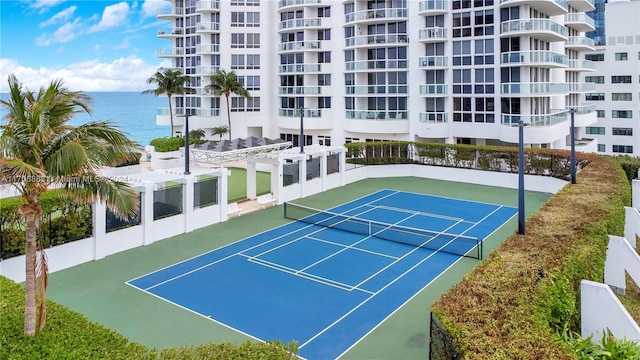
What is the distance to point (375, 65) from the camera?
45375 millimetres

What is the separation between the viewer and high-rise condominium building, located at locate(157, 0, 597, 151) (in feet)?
129

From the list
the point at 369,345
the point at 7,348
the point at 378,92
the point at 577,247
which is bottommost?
the point at 369,345

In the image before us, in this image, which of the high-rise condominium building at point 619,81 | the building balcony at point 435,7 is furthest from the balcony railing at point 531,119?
the high-rise condominium building at point 619,81

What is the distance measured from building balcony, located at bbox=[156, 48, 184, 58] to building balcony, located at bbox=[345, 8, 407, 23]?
71.8 ft

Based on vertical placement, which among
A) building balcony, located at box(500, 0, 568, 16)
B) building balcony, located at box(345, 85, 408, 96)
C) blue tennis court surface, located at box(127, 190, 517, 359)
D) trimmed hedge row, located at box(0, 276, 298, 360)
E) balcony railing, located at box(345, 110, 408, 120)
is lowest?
blue tennis court surface, located at box(127, 190, 517, 359)

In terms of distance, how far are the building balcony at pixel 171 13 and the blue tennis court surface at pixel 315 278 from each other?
135 feet

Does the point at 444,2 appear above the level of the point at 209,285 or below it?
above

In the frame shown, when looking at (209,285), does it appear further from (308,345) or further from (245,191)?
(245,191)

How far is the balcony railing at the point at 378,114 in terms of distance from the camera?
44938 millimetres

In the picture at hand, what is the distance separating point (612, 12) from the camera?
6625cm

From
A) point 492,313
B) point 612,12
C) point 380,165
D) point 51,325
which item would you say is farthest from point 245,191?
point 612,12

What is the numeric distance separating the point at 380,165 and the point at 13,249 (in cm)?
2574

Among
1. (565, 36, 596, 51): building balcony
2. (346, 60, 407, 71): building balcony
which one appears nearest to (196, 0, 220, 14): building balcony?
(346, 60, 407, 71): building balcony

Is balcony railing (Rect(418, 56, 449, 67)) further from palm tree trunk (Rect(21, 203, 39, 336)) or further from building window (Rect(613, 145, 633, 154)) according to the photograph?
building window (Rect(613, 145, 633, 154))
